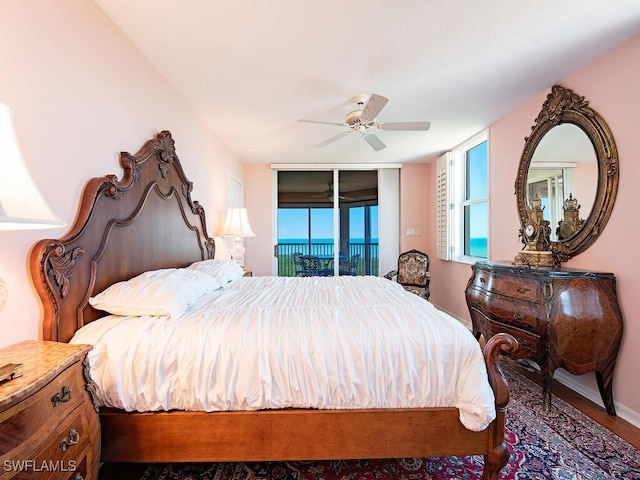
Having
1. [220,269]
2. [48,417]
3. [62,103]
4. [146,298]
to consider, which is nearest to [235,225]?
[220,269]

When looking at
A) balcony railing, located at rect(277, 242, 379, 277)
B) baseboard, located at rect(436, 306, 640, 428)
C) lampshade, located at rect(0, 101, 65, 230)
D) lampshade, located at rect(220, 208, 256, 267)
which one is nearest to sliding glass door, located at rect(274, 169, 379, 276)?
balcony railing, located at rect(277, 242, 379, 277)

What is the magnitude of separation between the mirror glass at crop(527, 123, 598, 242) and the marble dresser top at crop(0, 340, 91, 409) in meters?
3.19

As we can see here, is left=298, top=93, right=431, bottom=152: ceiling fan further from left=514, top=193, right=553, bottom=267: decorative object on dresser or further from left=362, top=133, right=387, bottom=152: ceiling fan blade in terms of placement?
left=514, top=193, right=553, bottom=267: decorative object on dresser

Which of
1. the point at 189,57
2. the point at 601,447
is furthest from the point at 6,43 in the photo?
the point at 601,447

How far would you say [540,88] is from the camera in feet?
8.23

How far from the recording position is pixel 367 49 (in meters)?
1.97

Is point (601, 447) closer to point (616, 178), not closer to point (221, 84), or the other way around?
point (616, 178)

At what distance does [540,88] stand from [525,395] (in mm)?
2530

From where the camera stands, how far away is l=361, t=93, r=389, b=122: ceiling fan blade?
214 cm

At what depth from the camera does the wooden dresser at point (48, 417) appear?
2.56 ft

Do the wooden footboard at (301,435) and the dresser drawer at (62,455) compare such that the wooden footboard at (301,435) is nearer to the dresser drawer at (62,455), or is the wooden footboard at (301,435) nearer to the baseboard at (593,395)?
the dresser drawer at (62,455)

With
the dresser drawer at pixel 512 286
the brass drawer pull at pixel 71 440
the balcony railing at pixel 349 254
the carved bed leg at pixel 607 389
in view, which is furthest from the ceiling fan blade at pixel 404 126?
the balcony railing at pixel 349 254

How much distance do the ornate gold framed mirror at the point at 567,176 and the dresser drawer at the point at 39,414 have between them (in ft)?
9.64

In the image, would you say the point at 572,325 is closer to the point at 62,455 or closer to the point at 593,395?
the point at 593,395
